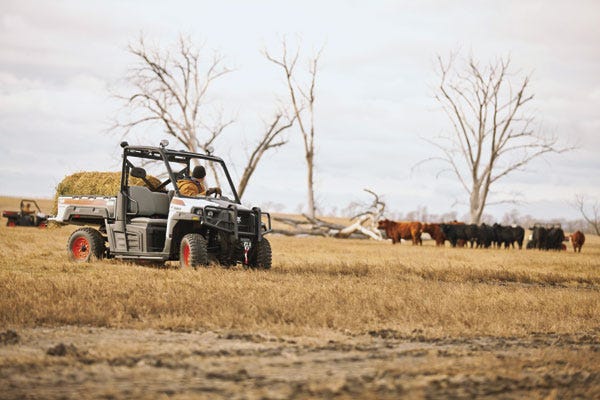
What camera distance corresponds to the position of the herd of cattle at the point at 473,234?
42656 mm

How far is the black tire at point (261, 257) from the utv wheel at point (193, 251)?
1208 mm

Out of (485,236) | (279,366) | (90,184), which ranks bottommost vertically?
(279,366)

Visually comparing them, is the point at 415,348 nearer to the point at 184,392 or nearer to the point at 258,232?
the point at 184,392

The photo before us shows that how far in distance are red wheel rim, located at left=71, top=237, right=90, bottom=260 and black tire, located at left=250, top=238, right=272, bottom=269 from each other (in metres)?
3.62

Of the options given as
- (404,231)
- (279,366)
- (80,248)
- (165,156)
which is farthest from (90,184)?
(404,231)

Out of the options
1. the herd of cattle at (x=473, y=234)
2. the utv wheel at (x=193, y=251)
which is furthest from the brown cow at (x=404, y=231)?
the utv wheel at (x=193, y=251)

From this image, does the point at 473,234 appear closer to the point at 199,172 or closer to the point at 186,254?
the point at 199,172

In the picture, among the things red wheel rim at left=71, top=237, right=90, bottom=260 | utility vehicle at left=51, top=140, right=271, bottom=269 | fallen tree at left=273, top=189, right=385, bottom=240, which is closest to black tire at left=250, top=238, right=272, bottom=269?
utility vehicle at left=51, top=140, right=271, bottom=269

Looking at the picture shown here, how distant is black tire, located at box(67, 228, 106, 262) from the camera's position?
16109mm

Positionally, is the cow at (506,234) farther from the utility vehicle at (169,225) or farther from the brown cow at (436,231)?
the utility vehicle at (169,225)

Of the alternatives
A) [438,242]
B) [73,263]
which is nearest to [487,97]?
[438,242]

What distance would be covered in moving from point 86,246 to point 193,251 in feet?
10.9

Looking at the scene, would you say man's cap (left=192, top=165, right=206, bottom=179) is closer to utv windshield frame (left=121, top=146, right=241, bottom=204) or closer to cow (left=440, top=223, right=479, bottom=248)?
utv windshield frame (left=121, top=146, right=241, bottom=204)

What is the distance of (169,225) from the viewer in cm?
1469
